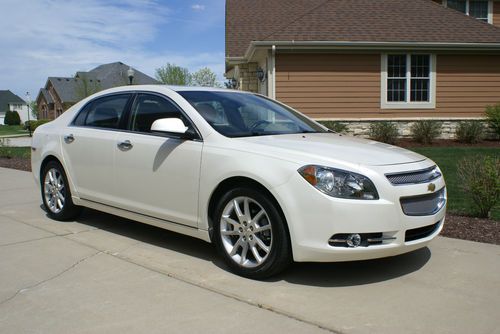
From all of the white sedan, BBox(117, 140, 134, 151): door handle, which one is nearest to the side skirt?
the white sedan

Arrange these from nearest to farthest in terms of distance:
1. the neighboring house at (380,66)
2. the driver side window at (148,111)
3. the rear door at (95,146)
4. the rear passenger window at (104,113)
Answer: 1. the driver side window at (148,111)
2. the rear door at (95,146)
3. the rear passenger window at (104,113)
4. the neighboring house at (380,66)

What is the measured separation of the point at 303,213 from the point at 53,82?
226 feet

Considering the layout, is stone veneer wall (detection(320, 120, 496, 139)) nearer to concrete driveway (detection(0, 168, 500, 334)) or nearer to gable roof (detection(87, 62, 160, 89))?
concrete driveway (detection(0, 168, 500, 334))

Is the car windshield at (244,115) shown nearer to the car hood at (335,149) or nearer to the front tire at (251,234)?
the car hood at (335,149)

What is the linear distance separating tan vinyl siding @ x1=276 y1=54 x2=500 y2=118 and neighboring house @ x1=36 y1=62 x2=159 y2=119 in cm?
4168

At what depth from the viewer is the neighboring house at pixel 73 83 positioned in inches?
2313

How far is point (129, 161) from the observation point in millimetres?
5090

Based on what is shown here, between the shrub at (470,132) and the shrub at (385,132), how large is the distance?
1.95m

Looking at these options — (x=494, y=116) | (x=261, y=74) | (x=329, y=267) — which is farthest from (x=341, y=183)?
(x=494, y=116)

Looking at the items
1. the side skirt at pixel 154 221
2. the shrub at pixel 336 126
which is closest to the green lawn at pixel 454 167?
the shrub at pixel 336 126

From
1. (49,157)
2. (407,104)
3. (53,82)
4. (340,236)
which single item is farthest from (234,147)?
(53,82)

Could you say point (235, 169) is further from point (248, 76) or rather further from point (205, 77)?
point (205, 77)

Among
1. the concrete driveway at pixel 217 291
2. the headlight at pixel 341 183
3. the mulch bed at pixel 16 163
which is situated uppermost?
the headlight at pixel 341 183

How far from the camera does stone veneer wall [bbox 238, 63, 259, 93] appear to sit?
18.9 meters
